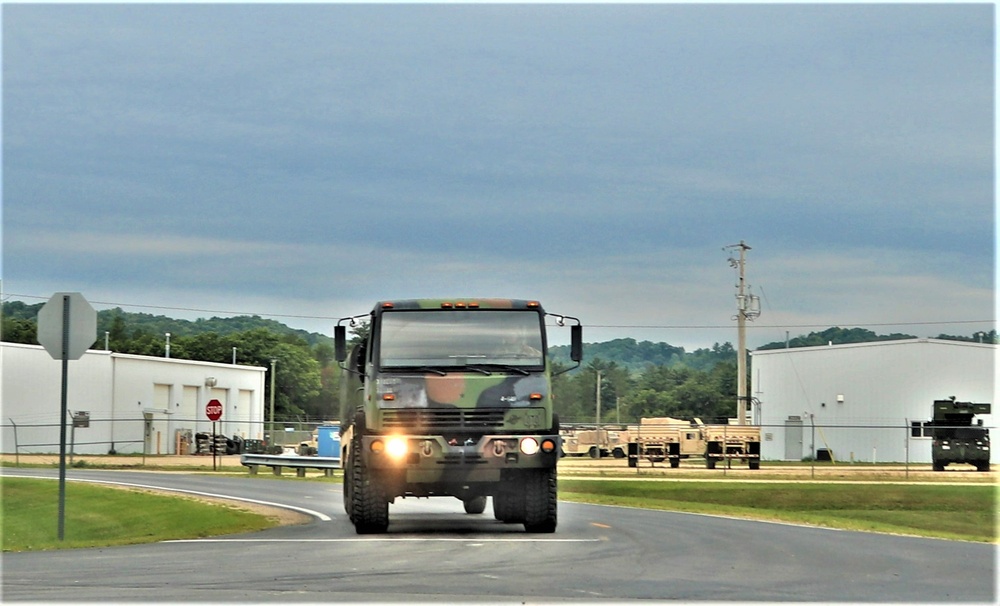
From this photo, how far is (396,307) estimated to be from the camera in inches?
678

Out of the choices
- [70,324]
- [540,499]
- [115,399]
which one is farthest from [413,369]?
[115,399]

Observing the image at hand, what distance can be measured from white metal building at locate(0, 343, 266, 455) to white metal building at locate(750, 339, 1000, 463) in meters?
28.7

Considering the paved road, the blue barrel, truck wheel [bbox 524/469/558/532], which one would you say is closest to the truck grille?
truck wheel [bbox 524/469/558/532]

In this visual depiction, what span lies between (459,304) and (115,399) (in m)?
56.5

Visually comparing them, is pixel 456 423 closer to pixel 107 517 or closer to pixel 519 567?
pixel 519 567

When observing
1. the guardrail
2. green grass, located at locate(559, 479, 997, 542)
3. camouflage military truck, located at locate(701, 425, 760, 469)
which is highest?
camouflage military truck, located at locate(701, 425, 760, 469)

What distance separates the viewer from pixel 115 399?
229ft

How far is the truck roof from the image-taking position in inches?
677

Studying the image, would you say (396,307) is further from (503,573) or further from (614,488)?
(614,488)

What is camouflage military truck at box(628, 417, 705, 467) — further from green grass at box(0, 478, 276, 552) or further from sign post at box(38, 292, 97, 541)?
sign post at box(38, 292, 97, 541)

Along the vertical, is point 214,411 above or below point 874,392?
below

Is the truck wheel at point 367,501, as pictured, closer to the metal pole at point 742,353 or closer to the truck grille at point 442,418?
the truck grille at point 442,418

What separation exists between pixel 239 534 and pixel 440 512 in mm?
5741

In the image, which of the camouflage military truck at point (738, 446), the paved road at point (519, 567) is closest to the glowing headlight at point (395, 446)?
the paved road at point (519, 567)
